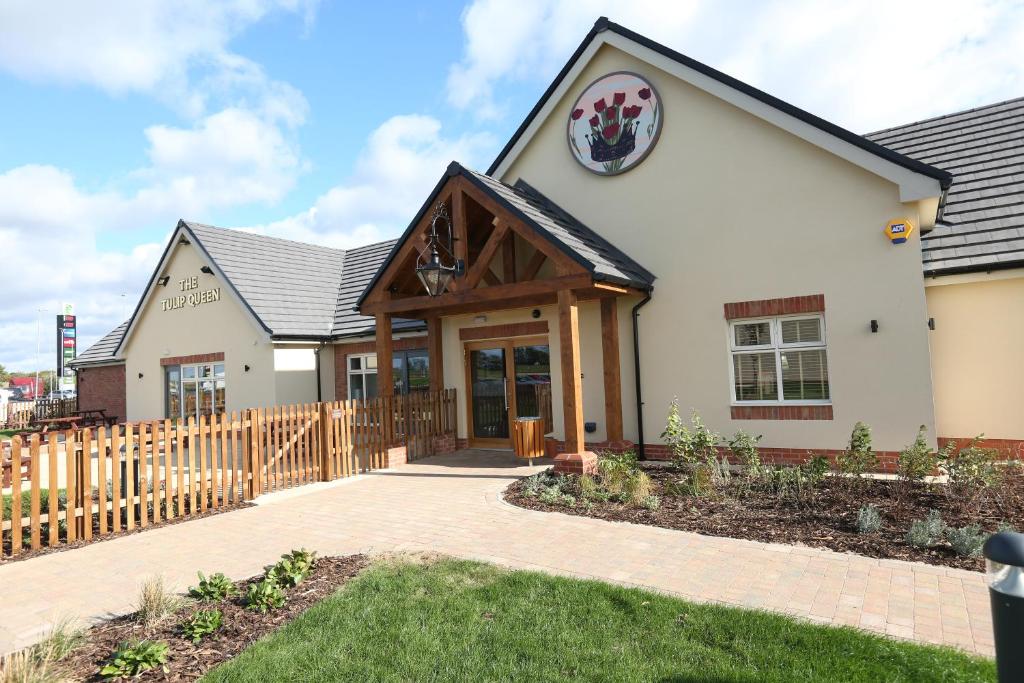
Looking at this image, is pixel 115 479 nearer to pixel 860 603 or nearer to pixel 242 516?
pixel 242 516

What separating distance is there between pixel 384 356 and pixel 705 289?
689 cm

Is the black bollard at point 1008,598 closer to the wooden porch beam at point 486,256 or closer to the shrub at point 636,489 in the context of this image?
the shrub at point 636,489

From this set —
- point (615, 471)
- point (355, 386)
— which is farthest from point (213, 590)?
point (355, 386)

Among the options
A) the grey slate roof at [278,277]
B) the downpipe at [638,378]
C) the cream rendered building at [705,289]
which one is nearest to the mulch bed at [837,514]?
the cream rendered building at [705,289]

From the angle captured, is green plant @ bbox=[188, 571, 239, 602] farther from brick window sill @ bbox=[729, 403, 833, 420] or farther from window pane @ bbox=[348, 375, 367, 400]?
window pane @ bbox=[348, 375, 367, 400]

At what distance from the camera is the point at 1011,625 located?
2404mm

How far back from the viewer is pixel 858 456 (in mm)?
8617

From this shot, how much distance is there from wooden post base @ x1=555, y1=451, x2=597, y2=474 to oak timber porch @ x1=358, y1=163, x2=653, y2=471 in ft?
0.06

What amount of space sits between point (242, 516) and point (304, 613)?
4.47m

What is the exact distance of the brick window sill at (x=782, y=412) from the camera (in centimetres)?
989

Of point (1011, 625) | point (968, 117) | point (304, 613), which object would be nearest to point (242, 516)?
point (304, 613)

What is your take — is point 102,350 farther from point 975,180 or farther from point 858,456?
point 975,180

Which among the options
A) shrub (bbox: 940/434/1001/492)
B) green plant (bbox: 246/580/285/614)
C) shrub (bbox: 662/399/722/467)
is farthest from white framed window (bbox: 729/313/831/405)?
green plant (bbox: 246/580/285/614)

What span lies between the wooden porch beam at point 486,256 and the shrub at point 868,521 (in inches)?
270
